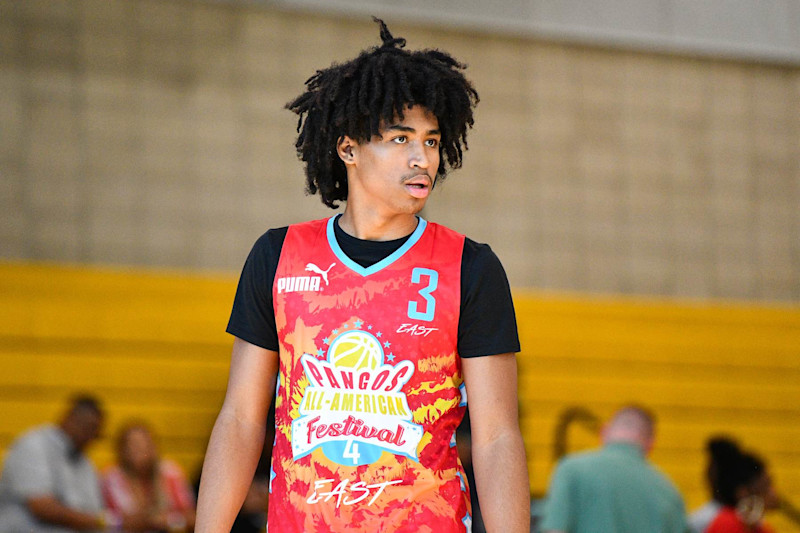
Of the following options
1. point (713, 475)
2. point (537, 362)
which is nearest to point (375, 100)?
point (713, 475)

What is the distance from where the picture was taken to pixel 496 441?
229cm

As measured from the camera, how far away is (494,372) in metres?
2.30

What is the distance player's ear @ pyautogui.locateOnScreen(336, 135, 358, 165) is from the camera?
97.2 inches

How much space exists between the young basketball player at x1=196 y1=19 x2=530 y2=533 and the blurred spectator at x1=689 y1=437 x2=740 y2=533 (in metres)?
3.85

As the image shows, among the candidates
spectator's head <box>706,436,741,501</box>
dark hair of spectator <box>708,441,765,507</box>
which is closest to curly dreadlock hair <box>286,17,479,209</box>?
dark hair of spectator <box>708,441,765,507</box>

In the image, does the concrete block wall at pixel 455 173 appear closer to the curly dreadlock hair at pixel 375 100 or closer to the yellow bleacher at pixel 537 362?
the yellow bleacher at pixel 537 362

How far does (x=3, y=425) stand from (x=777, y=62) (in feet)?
22.7

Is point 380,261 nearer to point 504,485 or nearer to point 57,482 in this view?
point 504,485

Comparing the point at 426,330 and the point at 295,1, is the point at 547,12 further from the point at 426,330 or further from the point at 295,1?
the point at 426,330

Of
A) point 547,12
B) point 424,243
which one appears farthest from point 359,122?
point 547,12

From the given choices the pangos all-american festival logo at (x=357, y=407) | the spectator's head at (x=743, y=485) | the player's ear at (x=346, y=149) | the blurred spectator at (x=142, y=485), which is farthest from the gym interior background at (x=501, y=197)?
the pangos all-american festival logo at (x=357, y=407)

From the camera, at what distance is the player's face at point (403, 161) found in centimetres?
238

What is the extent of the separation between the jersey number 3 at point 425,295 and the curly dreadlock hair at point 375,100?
319 mm

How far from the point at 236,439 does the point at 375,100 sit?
32.1 inches
